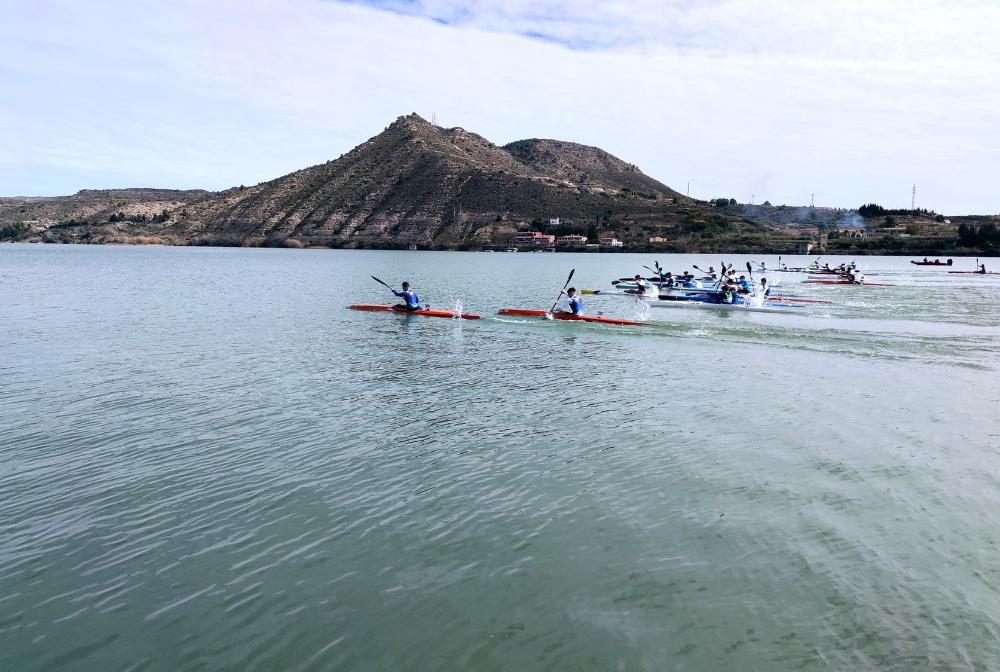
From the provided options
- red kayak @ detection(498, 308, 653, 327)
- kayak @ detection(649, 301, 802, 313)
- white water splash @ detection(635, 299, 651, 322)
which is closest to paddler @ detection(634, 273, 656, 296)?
white water splash @ detection(635, 299, 651, 322)

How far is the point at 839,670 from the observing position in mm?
7684

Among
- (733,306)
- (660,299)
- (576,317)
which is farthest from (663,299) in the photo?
(576,317)

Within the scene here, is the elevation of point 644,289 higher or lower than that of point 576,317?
higher

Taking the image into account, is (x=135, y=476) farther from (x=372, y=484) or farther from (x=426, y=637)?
(x=426, y=637)

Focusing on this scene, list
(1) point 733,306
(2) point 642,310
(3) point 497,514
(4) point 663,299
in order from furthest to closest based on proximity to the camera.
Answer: (4) point 663,299 < (2) point 642,310 < (1) point 733,306 < (3) point 497,514

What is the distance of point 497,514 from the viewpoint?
38.7 ft

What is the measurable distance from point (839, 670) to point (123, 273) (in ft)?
293

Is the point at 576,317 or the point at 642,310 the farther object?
the point at 642,310

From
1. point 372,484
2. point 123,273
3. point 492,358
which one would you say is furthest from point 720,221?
point 372,484

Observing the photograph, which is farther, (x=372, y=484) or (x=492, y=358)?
(x=492, y=358)

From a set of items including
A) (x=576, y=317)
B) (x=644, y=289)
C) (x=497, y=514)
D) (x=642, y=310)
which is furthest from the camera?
(x=644, y=289)

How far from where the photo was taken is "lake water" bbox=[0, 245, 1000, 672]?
827 cm

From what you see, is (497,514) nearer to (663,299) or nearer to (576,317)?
(576,317)

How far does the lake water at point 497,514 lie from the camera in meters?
8.27
